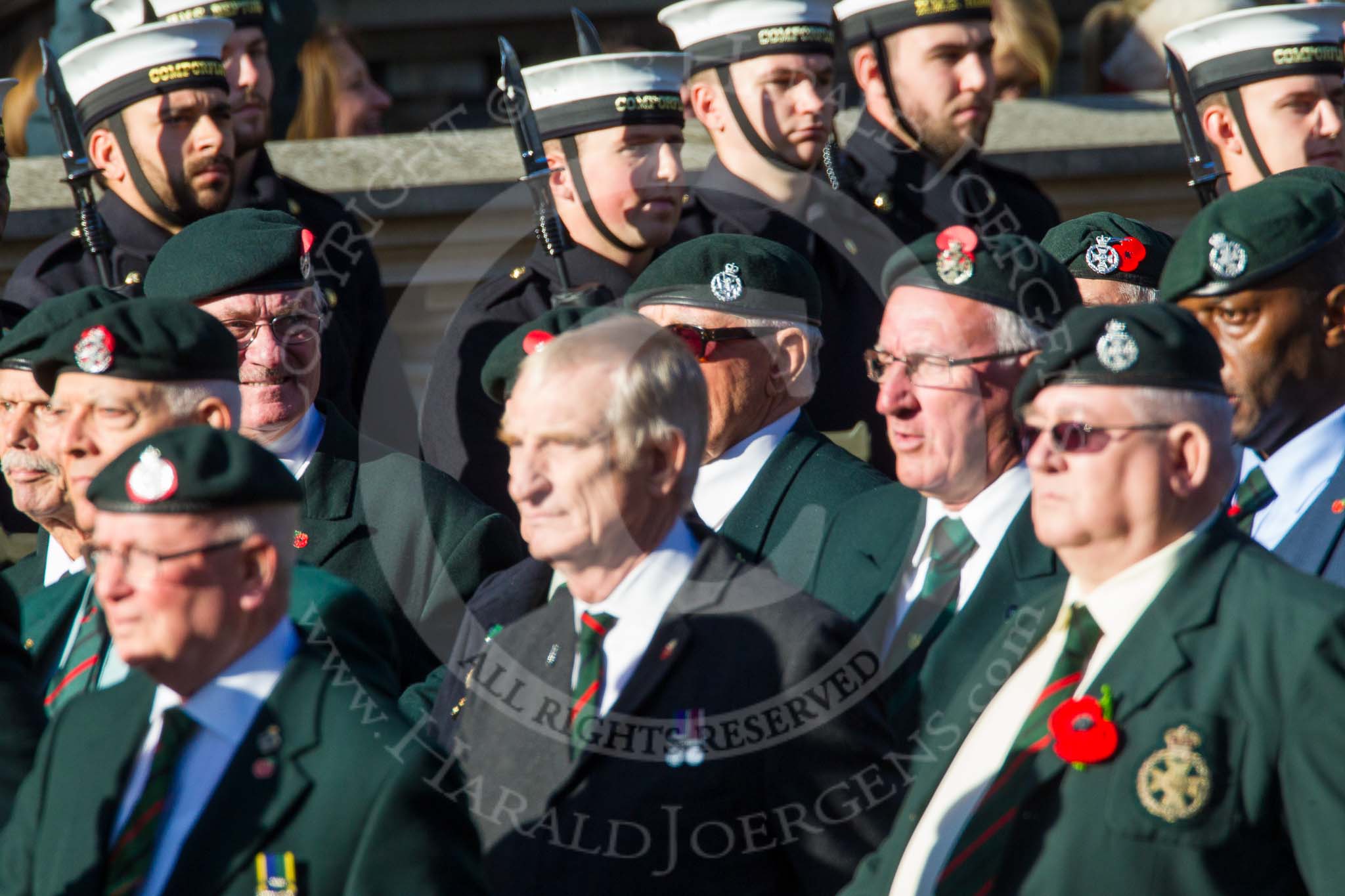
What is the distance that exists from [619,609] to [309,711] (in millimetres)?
664

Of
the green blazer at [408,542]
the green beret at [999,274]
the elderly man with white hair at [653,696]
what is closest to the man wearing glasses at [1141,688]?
the elderly man with white hair at [653,696]

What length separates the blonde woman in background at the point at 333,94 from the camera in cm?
799

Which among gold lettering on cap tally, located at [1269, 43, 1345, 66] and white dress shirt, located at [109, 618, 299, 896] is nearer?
white dress shirt, located at [109, 618, 299, 896]

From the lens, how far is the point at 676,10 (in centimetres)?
705

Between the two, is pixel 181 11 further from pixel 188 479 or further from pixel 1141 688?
pixel 1141 688

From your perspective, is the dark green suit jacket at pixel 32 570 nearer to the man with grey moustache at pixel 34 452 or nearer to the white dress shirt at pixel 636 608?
the man with grey moustache at pixel 34 452

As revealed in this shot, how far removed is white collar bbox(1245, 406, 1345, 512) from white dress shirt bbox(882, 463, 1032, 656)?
0.51 m

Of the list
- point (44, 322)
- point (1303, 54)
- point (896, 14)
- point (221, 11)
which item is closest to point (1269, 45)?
point (1303, 54)

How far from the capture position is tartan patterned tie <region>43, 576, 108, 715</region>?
408cm

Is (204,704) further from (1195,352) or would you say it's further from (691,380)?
(1195,352)

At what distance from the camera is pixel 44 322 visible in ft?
15.9

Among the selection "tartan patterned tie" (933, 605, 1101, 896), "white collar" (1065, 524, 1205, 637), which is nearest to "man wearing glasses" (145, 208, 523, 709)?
"tartan patterned tie" (933, 605, 1101, 896)

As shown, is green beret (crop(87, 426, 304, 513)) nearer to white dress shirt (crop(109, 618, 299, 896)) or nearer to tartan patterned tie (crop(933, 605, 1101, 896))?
white dress shirt (crop(109, 618, 299, 896))

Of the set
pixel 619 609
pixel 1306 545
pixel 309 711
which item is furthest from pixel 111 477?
pixel 1306 545
